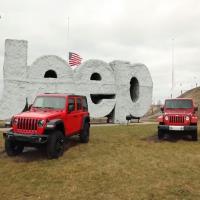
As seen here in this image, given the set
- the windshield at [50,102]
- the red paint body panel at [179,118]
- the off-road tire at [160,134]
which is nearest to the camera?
the windshield at [50,102]

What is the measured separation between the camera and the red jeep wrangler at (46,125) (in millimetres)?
9133

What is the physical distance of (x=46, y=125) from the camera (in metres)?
9.16

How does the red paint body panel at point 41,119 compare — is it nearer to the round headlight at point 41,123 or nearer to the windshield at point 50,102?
the round headlight at point 41,123

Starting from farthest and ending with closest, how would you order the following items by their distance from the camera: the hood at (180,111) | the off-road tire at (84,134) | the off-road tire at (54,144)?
the hood at (180,111) < the off-road tire at (84,134) < the off-road tire at (54,144)

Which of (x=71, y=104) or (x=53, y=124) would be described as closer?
(x=53, y=124)

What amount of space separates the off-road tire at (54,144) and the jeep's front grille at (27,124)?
638 mm

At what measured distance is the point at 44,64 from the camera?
1948cm

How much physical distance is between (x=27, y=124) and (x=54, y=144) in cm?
110

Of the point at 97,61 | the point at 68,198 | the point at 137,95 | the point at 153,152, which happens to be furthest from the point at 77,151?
the point at 137,95

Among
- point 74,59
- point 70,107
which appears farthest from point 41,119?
point 74,59

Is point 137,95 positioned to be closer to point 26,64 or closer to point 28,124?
point 26,64

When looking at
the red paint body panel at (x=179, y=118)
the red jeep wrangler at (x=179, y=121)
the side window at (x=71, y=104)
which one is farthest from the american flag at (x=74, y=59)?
the side window at (x=71, y=104)

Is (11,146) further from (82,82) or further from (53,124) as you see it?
(82,82)

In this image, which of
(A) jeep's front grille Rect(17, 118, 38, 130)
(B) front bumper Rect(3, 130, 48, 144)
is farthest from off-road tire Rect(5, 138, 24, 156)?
(A) jeep's front grille Rect(17, 118, 38, 130)
